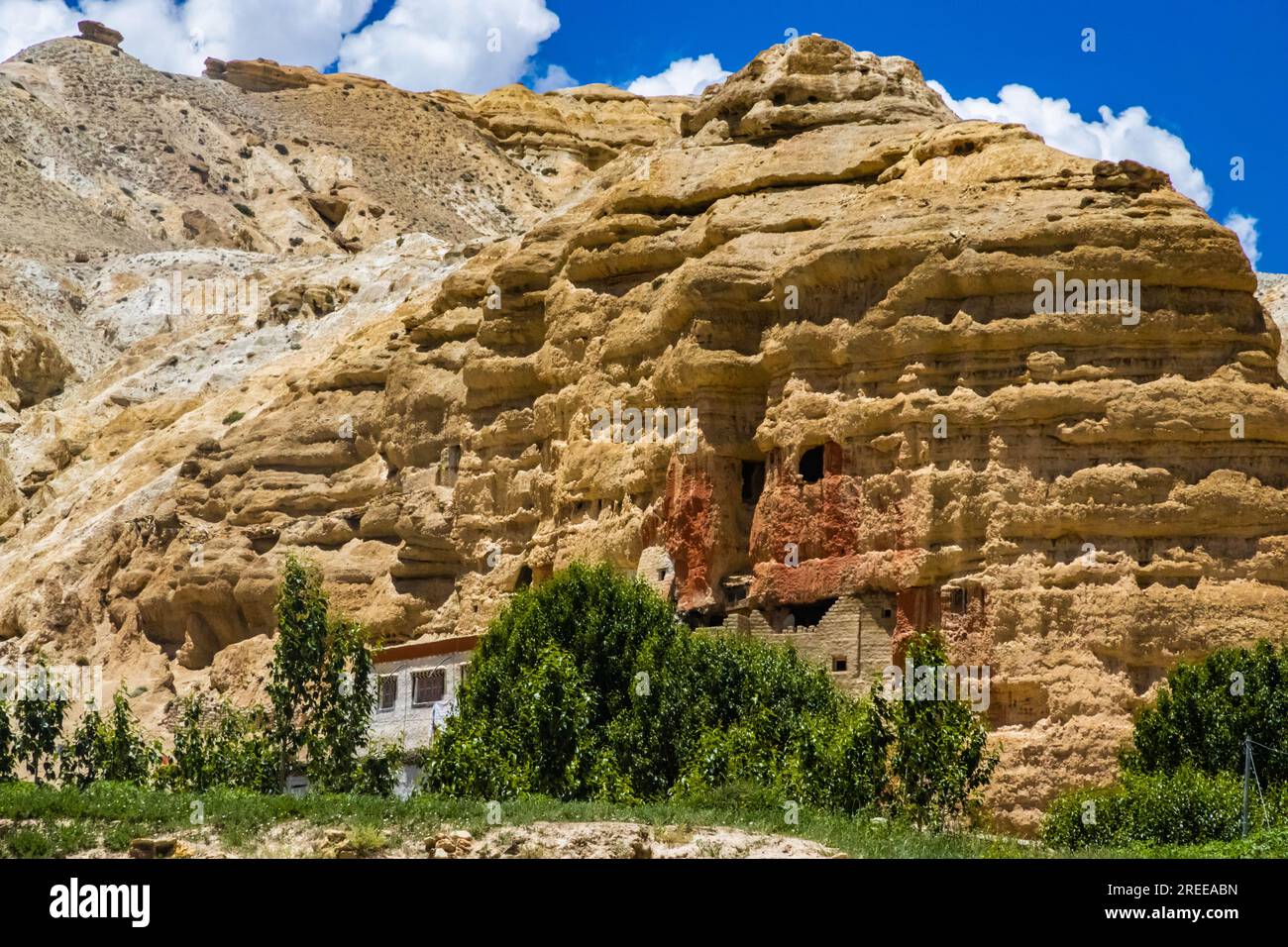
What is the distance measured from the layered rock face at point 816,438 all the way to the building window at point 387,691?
174 inches

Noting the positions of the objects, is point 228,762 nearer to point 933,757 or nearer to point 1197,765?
point 933,757

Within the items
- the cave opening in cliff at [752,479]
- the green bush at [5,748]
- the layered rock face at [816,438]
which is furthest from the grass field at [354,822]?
the cave opening in cliff at [752,479]

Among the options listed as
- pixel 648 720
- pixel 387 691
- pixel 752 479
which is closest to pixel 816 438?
pixel 752 479

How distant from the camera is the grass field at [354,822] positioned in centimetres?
3244

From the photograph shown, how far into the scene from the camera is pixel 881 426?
51438 millimetres

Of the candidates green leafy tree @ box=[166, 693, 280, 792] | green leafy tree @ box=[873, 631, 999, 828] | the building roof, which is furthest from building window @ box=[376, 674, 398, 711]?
green leafy tree @ box=[873, 631, 999, 828]

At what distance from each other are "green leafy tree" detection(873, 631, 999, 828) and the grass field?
442 centimetres

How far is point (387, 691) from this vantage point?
56719 millimetres

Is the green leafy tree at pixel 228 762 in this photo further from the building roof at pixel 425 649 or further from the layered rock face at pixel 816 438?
the layered rock face at pixel 816 438

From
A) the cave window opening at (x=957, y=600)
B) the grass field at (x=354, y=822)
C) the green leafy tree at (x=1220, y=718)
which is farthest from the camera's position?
the cave window opening at (x=957, y=600)

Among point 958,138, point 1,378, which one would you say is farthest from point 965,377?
point 1,378

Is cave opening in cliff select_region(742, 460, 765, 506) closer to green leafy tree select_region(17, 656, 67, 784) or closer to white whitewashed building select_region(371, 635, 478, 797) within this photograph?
white whitewashed building select_region(371, 635, 478, 797)

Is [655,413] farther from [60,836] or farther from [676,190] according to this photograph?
[60,836]
